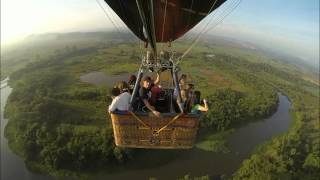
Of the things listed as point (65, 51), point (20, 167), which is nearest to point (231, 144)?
point (20, 167)

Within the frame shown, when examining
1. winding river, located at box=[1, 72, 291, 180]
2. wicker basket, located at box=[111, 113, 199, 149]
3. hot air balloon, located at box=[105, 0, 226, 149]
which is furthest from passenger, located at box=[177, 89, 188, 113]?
winding river, located at box=[1, 72, 291, 180]

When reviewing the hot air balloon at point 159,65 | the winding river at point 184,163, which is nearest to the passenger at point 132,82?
the hot air balloon at point 159,65

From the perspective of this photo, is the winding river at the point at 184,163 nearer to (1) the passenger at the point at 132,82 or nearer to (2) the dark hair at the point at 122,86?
(1) the passenger at the point at 132,82

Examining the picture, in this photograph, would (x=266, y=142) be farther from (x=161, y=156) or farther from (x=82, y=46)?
(x=82, y=46)

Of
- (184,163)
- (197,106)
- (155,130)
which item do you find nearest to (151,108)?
(155,130)

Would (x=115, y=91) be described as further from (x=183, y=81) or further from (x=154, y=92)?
(x=183, y=81)
